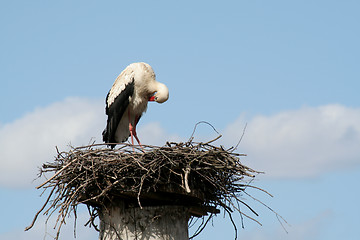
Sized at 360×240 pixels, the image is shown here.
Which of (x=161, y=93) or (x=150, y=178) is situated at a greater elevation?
(x=161, y=93)

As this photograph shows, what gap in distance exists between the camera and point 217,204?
628 centimetres

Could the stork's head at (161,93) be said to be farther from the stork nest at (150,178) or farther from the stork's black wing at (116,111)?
the stork nest at (150,178)

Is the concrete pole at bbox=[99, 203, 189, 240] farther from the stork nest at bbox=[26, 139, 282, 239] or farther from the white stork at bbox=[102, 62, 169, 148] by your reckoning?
the white stork at bbox=[102, 62, 169, 148]

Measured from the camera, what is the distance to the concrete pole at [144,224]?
5.14 meters

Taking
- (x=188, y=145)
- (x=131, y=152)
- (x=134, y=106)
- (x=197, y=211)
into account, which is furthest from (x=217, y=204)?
(x=134, y=106)

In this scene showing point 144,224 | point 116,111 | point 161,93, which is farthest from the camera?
point 116,111

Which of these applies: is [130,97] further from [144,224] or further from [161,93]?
[144,224]

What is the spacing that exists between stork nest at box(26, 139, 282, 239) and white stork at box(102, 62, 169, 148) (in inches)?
122

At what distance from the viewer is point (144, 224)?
514 centimetres

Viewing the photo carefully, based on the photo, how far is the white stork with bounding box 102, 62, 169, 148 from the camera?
371 inches

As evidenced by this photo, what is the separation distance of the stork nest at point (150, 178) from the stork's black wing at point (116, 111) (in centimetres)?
315

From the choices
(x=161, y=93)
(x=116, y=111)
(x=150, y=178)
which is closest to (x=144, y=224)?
(x=150, y=178)

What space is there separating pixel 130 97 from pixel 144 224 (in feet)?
15.1

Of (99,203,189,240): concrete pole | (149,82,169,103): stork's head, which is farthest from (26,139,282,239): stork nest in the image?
(149,82,169,103): stork's head
